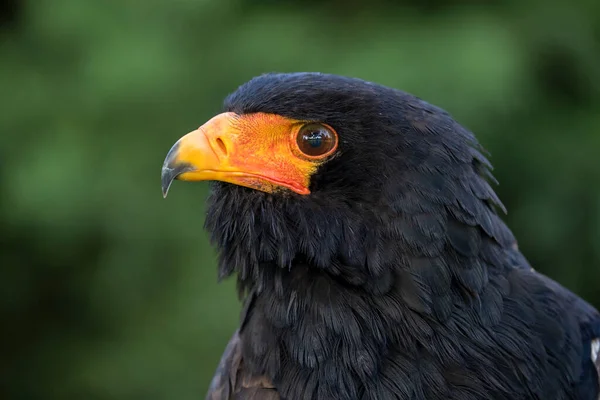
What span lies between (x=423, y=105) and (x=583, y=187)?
256 cm

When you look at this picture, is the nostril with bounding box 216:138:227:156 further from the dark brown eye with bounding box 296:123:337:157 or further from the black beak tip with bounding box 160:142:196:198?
the dark brown eye with bounding box 296:123:337:157

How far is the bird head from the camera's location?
2.49 m

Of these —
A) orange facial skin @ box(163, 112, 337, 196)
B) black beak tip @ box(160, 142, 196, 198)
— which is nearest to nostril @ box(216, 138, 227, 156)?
orange facial skin @ box(163, 112, 337, 196)

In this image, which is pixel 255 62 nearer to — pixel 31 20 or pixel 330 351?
pixel 31 20

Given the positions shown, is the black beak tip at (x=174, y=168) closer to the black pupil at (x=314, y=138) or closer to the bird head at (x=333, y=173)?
the bird head at (x=333, y=173)

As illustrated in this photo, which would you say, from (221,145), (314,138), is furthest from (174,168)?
(314,138)

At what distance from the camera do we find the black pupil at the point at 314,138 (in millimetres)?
2596

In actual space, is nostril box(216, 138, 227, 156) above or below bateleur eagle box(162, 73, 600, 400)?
above

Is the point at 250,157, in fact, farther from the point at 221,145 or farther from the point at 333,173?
the point at 333,173

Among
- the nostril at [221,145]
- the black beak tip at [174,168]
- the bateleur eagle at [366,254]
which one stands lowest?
the bateleur eagle at [366,254]

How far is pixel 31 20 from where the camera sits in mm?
5109

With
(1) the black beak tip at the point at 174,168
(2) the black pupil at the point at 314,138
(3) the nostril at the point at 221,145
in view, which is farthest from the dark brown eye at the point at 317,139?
(1) the black beak tip at the point at 174,168

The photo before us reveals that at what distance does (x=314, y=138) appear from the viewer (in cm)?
260

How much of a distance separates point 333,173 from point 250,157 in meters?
0.31
